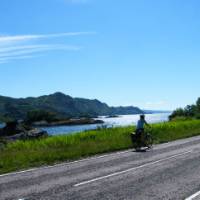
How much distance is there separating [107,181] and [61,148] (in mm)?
12073

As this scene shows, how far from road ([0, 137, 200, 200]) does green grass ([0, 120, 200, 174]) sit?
6.08 feet

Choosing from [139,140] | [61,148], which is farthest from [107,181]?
[139,140]

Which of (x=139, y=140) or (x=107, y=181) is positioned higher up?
(x=139, y=140)

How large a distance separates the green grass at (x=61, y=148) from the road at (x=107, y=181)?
185cm

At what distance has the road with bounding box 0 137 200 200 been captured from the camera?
1134 cm

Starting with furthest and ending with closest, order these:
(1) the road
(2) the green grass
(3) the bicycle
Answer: (3) the bicycle, (2) the green grass, (1) the road

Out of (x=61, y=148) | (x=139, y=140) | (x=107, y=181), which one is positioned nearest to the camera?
(x=107, y=181)

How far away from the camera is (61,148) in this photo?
25.4m

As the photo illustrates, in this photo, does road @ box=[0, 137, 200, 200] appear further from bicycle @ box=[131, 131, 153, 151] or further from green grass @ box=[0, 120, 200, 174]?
bicycle @ box=[131, 131, 153, 151]

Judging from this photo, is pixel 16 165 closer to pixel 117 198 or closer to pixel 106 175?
pixel 106 175

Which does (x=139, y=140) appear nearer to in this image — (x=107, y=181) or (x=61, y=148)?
(x=61, y=148)

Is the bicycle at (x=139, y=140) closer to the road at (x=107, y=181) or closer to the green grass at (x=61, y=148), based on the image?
the green grass at (x=61, y=148)

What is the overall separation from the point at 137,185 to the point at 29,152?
1082 centimetres

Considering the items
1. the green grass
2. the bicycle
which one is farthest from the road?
the bicycle
